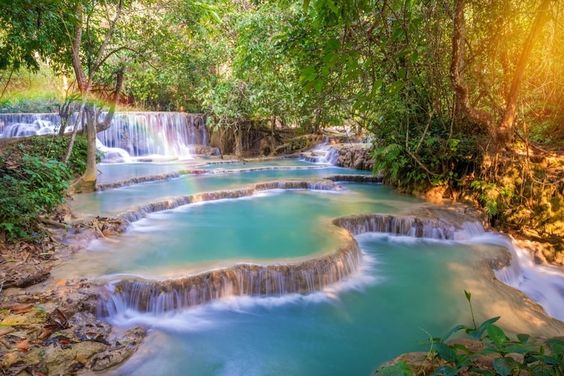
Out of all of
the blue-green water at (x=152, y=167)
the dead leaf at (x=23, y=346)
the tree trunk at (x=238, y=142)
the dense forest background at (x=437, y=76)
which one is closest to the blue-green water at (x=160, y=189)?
the blue-green water at (x=152, y=167)

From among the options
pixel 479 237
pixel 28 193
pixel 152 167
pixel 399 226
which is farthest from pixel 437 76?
pixel 152 167

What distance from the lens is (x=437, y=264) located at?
6.18m

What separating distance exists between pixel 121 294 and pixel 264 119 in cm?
1566

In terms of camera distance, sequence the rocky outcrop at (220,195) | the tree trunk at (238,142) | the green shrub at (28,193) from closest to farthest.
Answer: the green shrub at (28,193), the rocky outcrop at (220,195), the tree trunk at (238,142)

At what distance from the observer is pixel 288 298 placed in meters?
4.99

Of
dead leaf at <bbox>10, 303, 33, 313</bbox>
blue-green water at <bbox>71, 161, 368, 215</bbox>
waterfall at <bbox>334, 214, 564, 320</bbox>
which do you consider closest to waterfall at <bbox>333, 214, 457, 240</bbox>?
waterfall at <bbox>334, 214, 564, 320</bbox>

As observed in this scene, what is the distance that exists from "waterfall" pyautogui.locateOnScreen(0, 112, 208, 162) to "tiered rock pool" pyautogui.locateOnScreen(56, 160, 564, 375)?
1114 centimetres

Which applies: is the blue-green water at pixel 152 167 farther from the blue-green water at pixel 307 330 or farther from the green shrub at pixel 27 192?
the blue-green water at pixel 307 330

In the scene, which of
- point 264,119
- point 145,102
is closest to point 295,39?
point 264,119

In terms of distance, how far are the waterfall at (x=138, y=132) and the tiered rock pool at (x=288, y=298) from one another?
36.5 ft

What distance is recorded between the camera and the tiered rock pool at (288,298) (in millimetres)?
3982

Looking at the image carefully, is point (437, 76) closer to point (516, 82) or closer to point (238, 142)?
point (516, 82)

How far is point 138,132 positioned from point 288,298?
16.1 metres

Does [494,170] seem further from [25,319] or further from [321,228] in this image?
[25,319]
